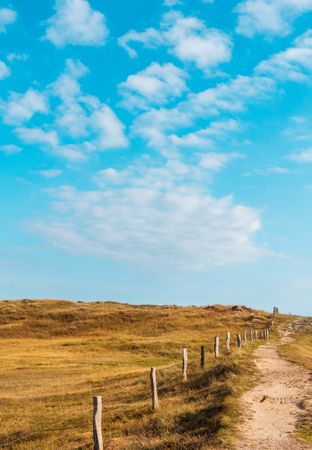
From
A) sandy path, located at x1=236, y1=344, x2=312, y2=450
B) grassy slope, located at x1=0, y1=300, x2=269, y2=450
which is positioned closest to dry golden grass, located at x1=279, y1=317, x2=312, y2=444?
sandy path, located at x1=236, y1=344, x2=312, y2=450

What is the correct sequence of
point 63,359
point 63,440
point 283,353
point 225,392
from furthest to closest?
point 63,359, point 283,353, point 225,392, point 63,440

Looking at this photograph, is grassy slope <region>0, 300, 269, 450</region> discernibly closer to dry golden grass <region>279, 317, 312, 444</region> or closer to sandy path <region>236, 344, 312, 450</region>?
sandy path <region>236, 344, 312, 450</region>

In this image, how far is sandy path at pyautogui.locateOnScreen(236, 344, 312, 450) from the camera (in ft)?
54.7

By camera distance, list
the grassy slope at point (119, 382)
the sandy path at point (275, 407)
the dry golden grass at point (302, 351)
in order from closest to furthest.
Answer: the sandy path at point (275, 407)
the dry golden grass at point (302, 351)
the grassy slope at point (119, 382)

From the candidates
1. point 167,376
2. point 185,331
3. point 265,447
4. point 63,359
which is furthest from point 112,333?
point 265,447

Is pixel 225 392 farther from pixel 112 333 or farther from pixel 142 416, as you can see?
pixel 112 333

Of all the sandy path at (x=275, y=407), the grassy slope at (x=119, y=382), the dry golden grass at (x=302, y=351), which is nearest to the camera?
the sandy path at (x=275, y=407)

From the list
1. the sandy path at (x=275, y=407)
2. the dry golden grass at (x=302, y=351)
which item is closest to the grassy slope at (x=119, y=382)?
the sandy path at (x=275, y=407)

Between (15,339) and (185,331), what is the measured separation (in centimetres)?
3126

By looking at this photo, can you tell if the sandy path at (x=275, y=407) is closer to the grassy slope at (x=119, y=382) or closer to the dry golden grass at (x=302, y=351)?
the dry golden grass at (x=302, y=351)

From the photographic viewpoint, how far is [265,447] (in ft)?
52.6

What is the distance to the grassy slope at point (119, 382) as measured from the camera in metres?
20.1

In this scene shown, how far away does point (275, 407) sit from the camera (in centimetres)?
2248

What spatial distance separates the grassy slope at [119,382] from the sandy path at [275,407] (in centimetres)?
78
